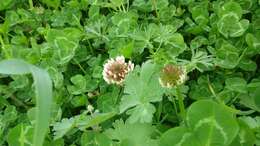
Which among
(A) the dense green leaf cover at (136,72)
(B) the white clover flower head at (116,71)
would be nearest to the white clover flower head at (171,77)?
(A) the dense green leaf cover at (136,72)

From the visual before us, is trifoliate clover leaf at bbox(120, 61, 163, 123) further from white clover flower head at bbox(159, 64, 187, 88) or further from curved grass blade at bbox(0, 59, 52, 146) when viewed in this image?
curved grass blade at bbox(0, 59, 52, 146)

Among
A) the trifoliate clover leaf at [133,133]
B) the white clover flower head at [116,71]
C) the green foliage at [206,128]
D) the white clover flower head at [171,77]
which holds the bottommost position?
the trifoliate clover leaf at [133,133]

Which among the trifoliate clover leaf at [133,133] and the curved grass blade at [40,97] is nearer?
the curved grass blade at [40,97]

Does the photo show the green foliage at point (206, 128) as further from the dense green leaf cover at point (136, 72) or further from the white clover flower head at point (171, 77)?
the white clover flower head at point (171, 77)

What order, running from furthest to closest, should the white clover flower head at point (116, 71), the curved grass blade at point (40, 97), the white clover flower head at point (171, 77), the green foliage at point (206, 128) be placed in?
the white clover flower head at point (116, 71), the white clover flower head at point (171, 77), the green foliage at point (206, 128), the curved grass blade at point (40, 97)

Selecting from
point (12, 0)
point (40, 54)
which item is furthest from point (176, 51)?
point (12, 0)

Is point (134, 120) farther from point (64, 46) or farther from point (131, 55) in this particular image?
point (64, 46)

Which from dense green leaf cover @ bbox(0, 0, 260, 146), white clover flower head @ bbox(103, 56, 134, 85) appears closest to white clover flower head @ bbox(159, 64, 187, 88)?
dense green leaf cover @ bbox(0, 0, 260, 146)

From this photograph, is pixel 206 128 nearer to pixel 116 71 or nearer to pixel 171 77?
pixel 171 77
